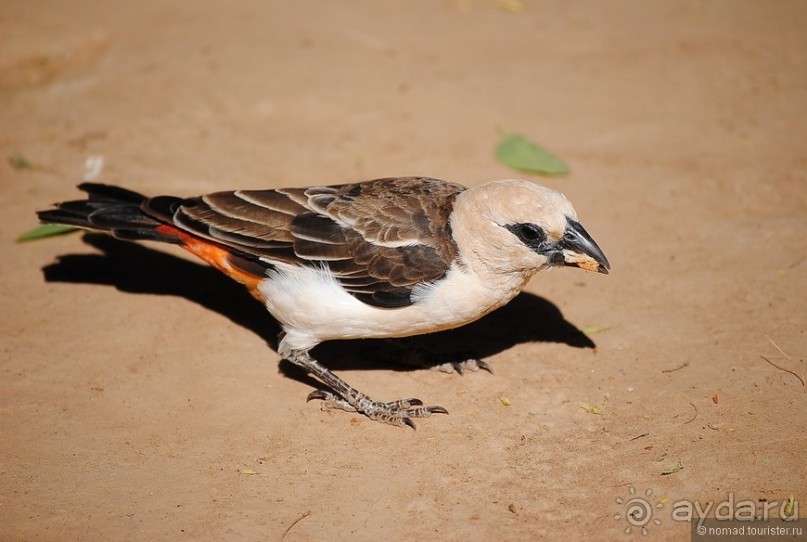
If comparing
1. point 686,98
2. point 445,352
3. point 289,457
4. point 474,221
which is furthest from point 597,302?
point 686,98

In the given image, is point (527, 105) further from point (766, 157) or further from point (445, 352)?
point (445, 352)

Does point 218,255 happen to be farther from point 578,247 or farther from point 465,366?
point 578,247

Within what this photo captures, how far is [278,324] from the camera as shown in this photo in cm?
629

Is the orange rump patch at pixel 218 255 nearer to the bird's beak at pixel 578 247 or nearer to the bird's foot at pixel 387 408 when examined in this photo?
the bird's foot at pixel 387 408

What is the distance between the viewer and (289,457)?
194 inches

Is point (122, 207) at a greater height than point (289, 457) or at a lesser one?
greater

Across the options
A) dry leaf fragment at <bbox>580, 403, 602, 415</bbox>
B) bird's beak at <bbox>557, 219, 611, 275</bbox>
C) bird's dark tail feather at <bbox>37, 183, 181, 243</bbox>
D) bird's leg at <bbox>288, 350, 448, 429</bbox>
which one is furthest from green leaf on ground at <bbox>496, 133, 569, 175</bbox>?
bird's dark tail feather at <bbox>37, 183, 181, 243</bbox>

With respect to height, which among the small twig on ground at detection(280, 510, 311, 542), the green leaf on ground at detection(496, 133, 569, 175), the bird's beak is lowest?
the small twig on ground at detection(280, 510, 311, 542)

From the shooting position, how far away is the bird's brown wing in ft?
16.9

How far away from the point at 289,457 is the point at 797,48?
8.45m

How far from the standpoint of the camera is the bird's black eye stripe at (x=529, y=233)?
4.89 m

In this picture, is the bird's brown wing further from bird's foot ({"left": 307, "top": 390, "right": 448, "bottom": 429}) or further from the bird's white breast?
bird's foot ({"left": 307, "top": 390, "right": 448, "bottom": 429})

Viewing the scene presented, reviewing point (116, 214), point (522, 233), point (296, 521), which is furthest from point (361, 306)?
point (116, 214)

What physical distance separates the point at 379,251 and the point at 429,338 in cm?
135
